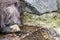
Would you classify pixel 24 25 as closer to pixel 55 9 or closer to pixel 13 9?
→ pixel 13 9

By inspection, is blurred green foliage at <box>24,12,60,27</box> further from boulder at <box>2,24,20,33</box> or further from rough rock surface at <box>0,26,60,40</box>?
boulder at <box>2,24,20,33</box>

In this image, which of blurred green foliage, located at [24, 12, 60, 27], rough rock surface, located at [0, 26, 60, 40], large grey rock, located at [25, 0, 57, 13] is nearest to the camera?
rough rock surface, located at [0, 26, 60, 40]

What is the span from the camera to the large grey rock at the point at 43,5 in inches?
142

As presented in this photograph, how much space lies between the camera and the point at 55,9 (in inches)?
146

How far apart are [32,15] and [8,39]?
35.5 inches

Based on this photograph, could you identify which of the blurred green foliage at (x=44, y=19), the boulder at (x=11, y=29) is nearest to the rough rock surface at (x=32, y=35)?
the boulder at (x=11, y=29)

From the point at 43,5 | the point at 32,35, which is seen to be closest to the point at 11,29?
the point at 32,35

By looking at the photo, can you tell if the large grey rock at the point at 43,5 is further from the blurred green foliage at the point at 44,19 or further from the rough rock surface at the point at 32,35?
the rough rock surface at the point at 32,35

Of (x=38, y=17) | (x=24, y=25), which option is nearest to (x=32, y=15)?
(x=38, y=17)

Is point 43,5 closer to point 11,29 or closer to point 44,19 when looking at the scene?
point 44,19

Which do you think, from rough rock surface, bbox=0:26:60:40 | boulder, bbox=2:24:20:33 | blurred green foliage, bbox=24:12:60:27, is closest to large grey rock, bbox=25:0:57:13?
blurred green foliage, bbox=24:12:60:27

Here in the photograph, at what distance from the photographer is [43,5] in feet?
12.0

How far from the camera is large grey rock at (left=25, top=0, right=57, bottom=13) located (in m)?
3.61

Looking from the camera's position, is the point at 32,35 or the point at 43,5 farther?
the point at 43,5
